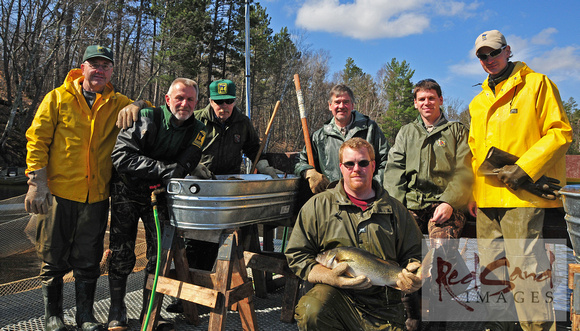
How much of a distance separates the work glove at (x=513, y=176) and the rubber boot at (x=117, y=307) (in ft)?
10.4

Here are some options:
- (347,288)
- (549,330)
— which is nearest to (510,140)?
(549,330)

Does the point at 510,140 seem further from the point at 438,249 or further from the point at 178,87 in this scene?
the point at 178,87

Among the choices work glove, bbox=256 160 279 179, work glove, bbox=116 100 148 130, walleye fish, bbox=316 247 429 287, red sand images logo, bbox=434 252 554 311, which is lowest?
red sand images logo, bbox=434 252 554 311

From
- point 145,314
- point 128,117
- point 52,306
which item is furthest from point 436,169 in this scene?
point 52,306

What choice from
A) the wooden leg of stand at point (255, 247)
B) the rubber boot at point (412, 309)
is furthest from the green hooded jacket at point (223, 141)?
the rubber boot at point (412, 309)

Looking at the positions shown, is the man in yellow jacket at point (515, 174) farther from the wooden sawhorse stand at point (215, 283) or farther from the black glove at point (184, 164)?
the black glove at point (184, 164)

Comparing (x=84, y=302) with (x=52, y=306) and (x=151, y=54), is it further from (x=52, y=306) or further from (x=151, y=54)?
(x=151, y=54)

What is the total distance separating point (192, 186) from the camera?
2.60m

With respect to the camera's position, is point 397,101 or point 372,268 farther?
point 397,101

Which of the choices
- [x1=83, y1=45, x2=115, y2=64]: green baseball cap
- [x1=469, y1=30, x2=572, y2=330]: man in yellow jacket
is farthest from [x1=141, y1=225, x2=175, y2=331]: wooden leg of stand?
[x1=469, y1=30, x2=572, y2=330]: man in yellow jacket

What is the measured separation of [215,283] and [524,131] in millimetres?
2596

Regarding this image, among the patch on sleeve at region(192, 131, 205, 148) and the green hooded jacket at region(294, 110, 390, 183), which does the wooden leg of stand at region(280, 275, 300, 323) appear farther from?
the patch on sleeve at region(192, 131, 205, 148)

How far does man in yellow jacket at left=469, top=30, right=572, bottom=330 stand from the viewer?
270 cm

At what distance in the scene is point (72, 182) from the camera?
314cm
